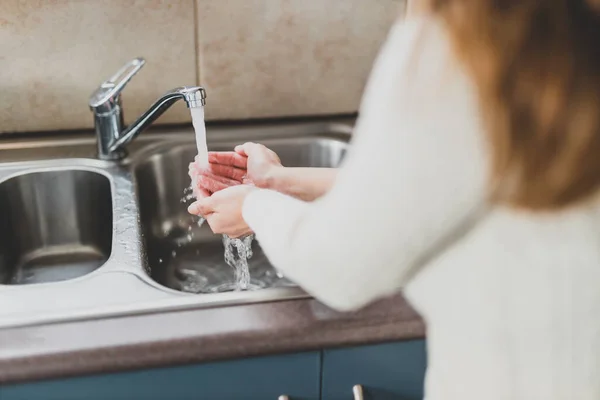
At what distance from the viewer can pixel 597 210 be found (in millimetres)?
548

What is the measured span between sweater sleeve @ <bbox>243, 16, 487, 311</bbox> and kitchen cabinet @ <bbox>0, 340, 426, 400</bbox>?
0.79ft

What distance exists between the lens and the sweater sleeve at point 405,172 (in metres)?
0.49

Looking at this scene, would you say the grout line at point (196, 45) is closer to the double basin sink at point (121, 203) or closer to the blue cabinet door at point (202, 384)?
the double basin sink at point (121, 203)

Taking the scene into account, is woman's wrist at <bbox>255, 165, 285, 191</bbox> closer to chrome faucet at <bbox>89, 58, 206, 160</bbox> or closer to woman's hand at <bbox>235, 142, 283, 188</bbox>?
woman's hand at <bbox>235, 142, 283, 188</bbox>

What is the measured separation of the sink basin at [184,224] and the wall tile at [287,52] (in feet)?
0.25

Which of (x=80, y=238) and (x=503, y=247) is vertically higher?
(x=503, y=247)

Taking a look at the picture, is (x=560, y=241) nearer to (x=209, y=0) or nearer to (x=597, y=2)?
(x=597, y=2)

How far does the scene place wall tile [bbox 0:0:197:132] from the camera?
3.67 ft

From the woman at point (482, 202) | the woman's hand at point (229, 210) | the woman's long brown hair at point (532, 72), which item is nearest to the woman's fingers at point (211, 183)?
the woman's hand at point (229, 210)

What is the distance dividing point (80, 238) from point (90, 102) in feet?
0.73

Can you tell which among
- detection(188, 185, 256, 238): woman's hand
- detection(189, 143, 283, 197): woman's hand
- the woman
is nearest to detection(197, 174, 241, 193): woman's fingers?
detection(189, 143, 283, 197): woman's hand

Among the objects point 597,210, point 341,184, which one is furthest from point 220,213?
point 597,210

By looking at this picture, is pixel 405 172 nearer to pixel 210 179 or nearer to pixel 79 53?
pixel 210 179

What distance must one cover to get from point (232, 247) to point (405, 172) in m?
0.65
